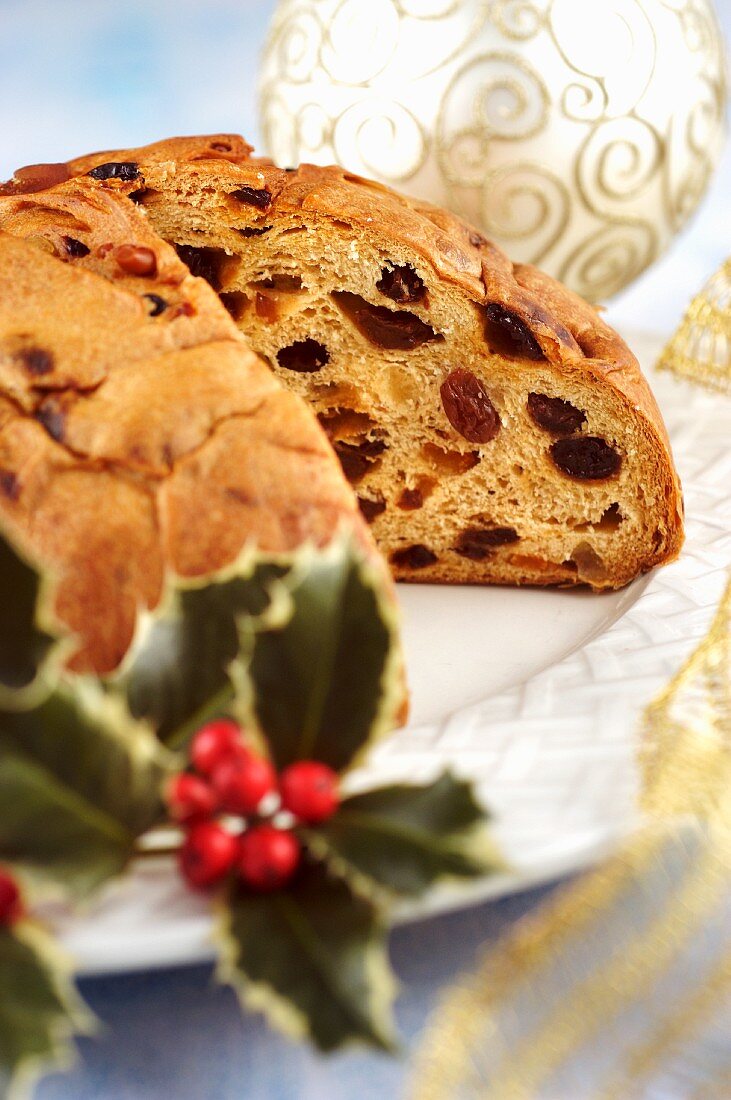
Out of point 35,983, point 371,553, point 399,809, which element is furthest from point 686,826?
point 35,983

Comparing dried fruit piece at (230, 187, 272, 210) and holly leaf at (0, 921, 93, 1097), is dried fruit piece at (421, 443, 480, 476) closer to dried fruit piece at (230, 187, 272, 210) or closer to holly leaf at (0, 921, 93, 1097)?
dried fruit piece at (230, 187, 272, 210)

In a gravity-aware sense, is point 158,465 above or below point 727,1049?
above

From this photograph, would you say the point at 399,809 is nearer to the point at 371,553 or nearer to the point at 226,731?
the point at 226,731

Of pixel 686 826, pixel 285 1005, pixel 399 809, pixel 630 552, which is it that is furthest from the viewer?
pixel 630 552

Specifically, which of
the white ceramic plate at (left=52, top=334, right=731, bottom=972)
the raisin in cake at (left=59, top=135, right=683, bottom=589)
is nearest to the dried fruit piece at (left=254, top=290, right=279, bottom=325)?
the raisin in cake at (left=59, top=135, right=683, bottom=589)

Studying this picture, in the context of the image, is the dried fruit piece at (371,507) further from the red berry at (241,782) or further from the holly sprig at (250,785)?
the red berry at (241,782)
